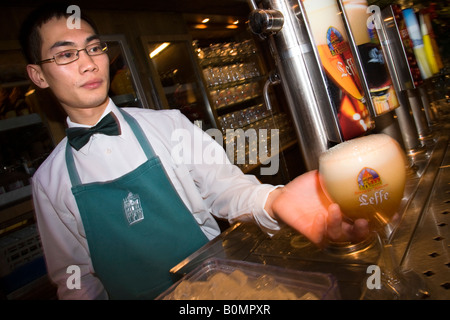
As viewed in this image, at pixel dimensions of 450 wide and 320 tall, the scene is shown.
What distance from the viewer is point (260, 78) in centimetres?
426

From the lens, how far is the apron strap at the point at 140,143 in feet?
4.36

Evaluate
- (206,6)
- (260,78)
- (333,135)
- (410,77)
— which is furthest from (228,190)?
(260,78)

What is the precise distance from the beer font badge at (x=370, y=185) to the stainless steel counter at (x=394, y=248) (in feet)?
0.43

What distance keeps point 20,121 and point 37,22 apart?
1.36 meters

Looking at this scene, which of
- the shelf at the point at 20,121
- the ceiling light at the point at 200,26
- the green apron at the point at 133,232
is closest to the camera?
the green apron at the point at 133,232

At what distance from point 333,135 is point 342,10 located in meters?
0.42

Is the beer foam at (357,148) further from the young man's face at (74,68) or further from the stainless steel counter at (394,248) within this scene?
the young man's face at (74,68)

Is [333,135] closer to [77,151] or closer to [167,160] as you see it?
[167,160]

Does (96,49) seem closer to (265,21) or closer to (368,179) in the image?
(265,21)

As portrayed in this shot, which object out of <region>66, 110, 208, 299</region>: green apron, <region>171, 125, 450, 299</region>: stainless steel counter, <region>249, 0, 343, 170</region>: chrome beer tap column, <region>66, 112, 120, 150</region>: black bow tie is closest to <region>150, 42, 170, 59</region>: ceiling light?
<region>66, 112, 120, 150</region>: black bow tie

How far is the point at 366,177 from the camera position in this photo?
603 millimetres

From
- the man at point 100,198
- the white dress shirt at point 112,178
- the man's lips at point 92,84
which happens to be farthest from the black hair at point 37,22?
the white dress shirt at point 112,178

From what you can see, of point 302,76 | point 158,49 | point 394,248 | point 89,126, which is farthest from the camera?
point 158,49

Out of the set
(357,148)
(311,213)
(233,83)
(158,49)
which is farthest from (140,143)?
(233,83)
